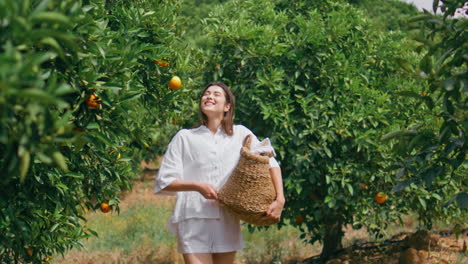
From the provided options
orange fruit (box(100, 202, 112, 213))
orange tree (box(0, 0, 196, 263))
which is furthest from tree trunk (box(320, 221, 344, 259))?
orange fruit (box(100, 202, 112, 213))

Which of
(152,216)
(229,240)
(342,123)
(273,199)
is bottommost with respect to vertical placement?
(152,216)

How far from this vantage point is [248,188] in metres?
2.58

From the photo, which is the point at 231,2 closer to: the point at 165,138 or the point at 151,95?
the point at 151,95

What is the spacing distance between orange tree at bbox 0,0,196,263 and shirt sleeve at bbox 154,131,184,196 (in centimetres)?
28

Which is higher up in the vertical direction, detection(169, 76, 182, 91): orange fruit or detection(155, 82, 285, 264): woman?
detection(169, 76, 182, 91): orange fruit

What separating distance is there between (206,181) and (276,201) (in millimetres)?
361

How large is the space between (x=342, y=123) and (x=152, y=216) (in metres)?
6.51

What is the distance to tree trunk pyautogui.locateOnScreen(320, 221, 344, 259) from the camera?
6.05m

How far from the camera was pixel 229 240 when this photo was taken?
2.78 meters

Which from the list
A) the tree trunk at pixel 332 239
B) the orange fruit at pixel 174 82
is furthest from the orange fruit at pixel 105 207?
the tree trunk at pixel 332 239

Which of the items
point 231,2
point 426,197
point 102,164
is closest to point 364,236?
point 426,197

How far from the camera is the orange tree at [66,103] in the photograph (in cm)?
133

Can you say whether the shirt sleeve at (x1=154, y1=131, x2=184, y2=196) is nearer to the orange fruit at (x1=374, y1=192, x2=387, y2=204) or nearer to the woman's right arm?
the woman's right arm

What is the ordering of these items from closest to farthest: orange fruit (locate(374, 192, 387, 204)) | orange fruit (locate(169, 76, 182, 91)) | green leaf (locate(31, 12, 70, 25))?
green leaf (locate(31, 12, 70, 25)) < orange fruit (locate(169, 76, 182, 91)) < orange fruit (locate(374, 192, 387, 204))
